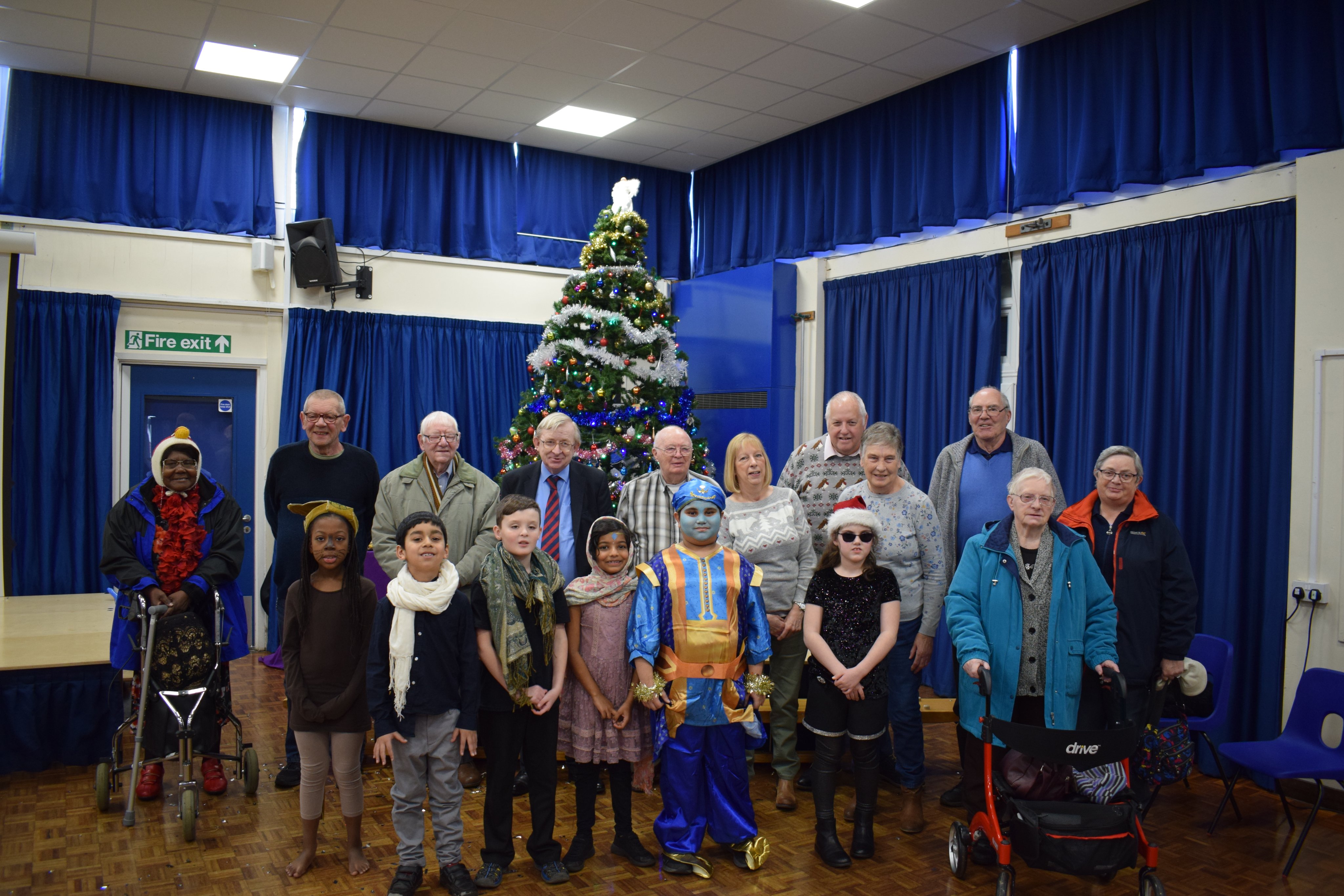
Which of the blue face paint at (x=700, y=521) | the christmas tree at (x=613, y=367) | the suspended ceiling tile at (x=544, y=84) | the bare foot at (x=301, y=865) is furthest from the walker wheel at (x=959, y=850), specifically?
the suspended ceiling tile at (x=544, y=84)

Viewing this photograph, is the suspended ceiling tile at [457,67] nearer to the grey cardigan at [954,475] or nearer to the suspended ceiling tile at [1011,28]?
the suspended ceiling tile at [1011,28]

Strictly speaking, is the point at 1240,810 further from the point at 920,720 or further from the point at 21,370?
the point at 21,370

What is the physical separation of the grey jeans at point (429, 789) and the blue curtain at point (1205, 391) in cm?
384

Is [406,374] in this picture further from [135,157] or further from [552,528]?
[552,528]

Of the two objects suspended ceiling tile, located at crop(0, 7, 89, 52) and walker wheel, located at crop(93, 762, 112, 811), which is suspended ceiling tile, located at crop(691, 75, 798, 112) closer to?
suspended ceiling tile, located at crop(0, 7, 89, 52)

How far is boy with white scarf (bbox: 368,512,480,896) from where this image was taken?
3.16 metres

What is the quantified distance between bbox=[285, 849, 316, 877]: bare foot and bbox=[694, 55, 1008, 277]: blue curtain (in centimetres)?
538

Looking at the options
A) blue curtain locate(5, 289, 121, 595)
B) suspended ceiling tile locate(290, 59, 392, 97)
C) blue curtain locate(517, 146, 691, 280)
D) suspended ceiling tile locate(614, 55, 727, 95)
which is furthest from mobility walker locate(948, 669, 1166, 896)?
blue curtain locate(517, 146, 691, 280)

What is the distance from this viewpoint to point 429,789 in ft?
10.7

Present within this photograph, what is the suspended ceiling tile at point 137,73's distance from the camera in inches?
247

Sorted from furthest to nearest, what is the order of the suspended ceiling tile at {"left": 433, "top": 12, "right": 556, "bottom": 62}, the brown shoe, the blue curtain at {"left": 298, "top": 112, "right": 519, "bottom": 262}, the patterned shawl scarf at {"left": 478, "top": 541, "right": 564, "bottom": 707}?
the blue curtain at {"left": 298, "top": 112, "right": 519, "bottom": 262}
the suspended ceiling tile at {"left": 433, "top": 12, "right": 556, "bottom": 62}
the brown shoe
the patterned shawl scarf at {"left": 478, "top": 541, "right": 564, "bottom": 707}

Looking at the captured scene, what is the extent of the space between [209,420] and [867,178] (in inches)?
212

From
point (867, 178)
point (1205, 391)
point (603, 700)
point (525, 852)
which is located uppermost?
point (867, 178)

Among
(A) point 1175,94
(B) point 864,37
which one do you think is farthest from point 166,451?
(A) point 1175,94
